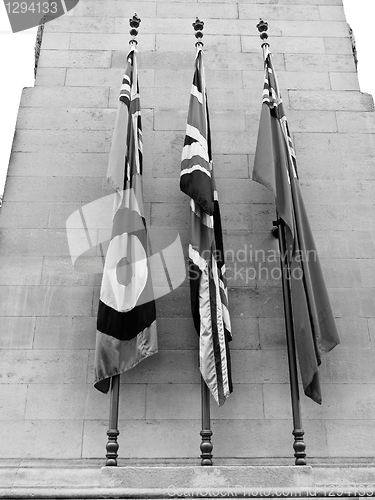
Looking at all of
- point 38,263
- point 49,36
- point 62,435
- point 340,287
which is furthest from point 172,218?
point 49,36

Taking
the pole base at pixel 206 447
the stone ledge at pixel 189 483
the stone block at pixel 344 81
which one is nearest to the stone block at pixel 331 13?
the stone block at pixel 344 81

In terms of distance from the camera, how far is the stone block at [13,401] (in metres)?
5.44

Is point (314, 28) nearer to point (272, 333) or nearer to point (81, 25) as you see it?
point (81, 25)

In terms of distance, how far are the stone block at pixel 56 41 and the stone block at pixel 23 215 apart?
2384 mm

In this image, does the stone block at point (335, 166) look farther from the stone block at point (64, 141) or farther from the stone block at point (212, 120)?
the stone block at point (64, 141)

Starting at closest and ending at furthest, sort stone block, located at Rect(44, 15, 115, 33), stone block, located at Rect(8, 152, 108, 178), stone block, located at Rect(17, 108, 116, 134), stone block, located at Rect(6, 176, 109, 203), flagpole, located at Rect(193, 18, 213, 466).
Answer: flagpole, located at Rect(193, 18, 213, 466)
stone block, located at Rect(6, 176, 109, 203)
stone block, located at Rect(8, 152, 108, 178)
stone block, located at Rect(17, 108, 116, 134)
stone block, located at Rect(44, 15, 115, 33)

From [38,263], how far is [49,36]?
332 cm

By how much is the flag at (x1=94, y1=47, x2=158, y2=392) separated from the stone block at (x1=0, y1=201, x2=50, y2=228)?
1074 mm

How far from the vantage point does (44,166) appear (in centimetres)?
684

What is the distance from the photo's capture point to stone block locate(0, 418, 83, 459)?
17.3ft

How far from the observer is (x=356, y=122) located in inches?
285

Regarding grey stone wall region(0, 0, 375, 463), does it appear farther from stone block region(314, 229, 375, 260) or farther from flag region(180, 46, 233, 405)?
flag region(180, 46, 233, 405)

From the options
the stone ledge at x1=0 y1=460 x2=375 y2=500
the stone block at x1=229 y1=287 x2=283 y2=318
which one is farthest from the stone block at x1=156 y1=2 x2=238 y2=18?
the stone ledge at x1=0 y1=460 x2=375 y2=500

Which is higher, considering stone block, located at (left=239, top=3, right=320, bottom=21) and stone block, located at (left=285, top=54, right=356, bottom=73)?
stone block, located at (left=239, top=3, right=320, bottom=21)
